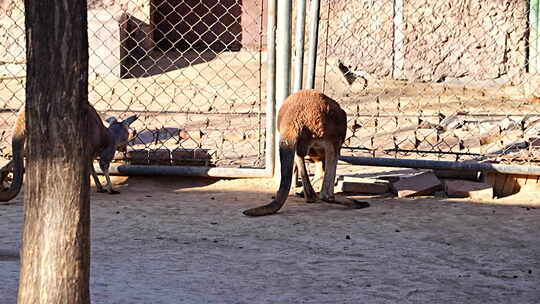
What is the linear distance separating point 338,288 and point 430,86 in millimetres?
8492

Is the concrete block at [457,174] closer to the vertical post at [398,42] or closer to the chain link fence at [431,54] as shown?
the chain link fence at [431,54]

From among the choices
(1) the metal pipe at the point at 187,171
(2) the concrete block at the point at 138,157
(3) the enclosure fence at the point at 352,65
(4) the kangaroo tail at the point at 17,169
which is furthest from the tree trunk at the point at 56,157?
(3) the enclosure fence at the point at 352,65

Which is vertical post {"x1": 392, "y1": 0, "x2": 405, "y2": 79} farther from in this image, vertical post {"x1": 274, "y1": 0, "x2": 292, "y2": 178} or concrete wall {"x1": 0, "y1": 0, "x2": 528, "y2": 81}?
vertical post {"x1": 274, "y1": 0, "x2": 292, "y2": 178}

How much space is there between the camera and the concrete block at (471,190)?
Result: 5.75 meters

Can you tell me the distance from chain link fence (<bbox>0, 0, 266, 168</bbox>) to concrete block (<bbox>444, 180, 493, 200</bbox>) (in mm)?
2142

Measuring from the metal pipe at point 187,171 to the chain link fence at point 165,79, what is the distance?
1.31m

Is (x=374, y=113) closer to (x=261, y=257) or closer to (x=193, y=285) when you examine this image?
(x=261, y=257)

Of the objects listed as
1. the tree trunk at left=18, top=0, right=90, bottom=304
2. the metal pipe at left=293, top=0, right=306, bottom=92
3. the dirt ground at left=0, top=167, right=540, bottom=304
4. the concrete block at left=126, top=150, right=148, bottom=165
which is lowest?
the dirt ground at left=0, top=167, right=540, bottom=304

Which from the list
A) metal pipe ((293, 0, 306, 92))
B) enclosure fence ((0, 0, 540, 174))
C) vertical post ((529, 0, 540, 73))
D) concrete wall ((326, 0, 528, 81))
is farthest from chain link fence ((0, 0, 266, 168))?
vertical post ((529, 0, 540, 73))

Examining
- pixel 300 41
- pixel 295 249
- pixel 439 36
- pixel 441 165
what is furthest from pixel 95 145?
pixel 439 36

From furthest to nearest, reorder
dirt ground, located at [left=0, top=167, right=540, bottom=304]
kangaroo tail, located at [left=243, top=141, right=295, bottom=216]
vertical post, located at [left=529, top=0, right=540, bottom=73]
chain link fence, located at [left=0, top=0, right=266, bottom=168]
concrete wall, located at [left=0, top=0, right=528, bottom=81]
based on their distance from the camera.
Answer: concrete wall, located at [left=0, top=0, right=528, bottom=81]
vertical post, located at [left=529, top=0, right=540, bottom=73]
chain link fence, located at [left=0, top=0, right=266, bottom=168]
kangaroo tail, located at [left=243, top=141, right=295, bottom=216]
dirt ground, located at [left=0, top=167, right=540, bottom=304]

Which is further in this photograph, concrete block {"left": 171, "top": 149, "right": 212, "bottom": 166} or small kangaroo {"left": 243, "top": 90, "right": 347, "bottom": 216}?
concrete block {"left": 171, "top": 149, "right": 212, "bottom": 166}

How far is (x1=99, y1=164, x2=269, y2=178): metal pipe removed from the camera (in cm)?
604

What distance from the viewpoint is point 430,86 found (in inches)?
465
